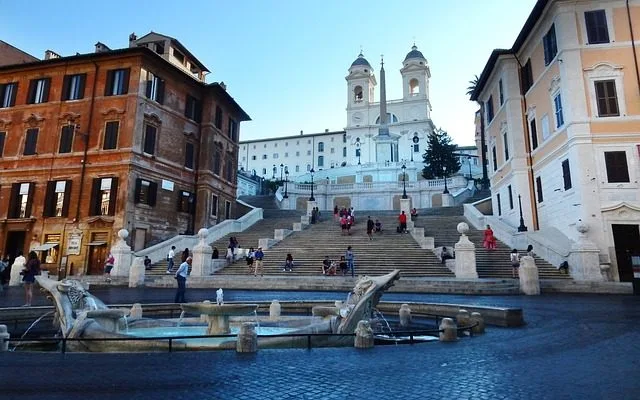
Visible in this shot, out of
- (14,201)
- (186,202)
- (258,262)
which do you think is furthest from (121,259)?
(14,201)

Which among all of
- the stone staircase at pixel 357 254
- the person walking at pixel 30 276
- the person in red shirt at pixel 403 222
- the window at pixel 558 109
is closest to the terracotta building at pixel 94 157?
the stone staircase at pixel 357 254

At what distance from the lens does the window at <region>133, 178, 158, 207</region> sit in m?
28.7

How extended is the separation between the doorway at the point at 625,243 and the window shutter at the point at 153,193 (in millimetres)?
27392

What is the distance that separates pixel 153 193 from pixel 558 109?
26054 mm

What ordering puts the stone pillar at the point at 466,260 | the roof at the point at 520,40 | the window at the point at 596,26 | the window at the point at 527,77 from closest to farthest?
1. the stone pillar at the point at 466,260
2. the window at the point at 596,26
3. the roof at the point at 520,40
4. the window at the point at 527,77

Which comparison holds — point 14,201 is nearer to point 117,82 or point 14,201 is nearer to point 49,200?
point 49,200

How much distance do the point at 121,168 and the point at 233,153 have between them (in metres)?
13.0

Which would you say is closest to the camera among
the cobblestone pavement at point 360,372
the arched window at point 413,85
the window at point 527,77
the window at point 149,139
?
the cobblestone pavement at point 360,372

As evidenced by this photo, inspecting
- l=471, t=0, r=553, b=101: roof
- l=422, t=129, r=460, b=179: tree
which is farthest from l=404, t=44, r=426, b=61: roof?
l=471, t=0, r=553, b=101: roof

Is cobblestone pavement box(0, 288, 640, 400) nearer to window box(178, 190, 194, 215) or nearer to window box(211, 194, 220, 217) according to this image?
window box(178, 190, 194, 215)

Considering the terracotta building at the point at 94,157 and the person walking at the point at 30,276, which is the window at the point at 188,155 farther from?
the person walking at the point at 30,276

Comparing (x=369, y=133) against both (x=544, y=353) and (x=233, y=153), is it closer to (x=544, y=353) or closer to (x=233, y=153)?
(x=233, y=153)

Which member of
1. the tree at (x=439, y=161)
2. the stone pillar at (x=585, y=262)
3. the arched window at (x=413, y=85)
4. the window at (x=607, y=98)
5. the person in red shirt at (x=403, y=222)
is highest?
the arched window at (x=413, y=85)

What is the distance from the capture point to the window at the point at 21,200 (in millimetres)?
29562
